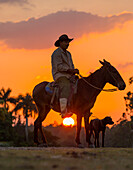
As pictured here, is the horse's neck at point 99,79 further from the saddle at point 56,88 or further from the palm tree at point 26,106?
the palm tree at point 26,106

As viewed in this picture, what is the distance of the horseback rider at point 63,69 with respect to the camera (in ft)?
47.8

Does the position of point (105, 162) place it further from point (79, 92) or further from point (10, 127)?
point (10, 127)

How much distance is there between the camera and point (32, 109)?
4350 inches

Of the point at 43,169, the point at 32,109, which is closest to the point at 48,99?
the point at 43,169

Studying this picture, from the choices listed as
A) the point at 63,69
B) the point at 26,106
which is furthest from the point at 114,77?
the point at 26,106

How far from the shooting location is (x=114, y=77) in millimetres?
14836

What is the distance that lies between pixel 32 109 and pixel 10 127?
28.5 metres

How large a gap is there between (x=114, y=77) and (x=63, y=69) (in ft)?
6.33

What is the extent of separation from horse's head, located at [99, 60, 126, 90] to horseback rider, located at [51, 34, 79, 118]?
1171 mm

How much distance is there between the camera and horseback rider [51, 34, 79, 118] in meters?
14.6

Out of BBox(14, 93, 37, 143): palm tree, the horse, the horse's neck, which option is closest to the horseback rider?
the horse

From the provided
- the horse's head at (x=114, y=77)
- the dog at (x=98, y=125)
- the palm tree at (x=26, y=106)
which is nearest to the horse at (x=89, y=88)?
the horse's head at (x=114, y=77)

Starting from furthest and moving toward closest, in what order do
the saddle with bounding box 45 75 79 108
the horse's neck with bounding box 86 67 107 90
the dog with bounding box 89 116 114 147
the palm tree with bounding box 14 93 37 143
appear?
the palm tree with bounding box 14 93 37 143 < the dog with bounding box 89 116 114 147 < the horse's neck with bounding box 86 67 107 90 < the saddle with bounding box 45 75 79 108

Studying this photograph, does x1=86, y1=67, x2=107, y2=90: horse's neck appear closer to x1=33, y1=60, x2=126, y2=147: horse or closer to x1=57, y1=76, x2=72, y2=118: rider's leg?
x1=33, y1=60, x2=126, y2=147: horse
